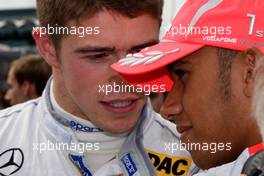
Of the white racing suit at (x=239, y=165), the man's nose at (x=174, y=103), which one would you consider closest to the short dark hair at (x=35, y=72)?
the man's nose at (x=174, y=103)

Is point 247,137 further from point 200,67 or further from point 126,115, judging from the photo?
point 126,115

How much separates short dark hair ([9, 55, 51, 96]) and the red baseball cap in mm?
2486

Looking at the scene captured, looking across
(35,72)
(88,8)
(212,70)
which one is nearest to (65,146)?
(88,8)

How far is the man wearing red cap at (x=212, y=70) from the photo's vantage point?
1.44 meters

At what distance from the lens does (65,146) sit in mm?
1935

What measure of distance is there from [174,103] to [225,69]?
0.21m

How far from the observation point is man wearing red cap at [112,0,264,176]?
56.7 inches

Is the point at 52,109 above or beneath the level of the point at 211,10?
beneath

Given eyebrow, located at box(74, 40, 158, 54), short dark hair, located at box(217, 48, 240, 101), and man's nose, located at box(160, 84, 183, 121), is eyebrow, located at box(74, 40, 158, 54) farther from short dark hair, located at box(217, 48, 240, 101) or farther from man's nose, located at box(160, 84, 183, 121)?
short dark hair, located at box(217, 48, 240, 101)

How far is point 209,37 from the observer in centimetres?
151

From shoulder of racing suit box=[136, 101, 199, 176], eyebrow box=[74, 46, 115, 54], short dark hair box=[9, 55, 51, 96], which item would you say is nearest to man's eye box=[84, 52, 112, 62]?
eyebrow box=[74, 46, 115, 54]

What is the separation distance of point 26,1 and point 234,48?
353 inches

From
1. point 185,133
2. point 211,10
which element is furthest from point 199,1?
point 185,133

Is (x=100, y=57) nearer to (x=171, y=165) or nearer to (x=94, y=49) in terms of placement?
(x=94, y=49)
